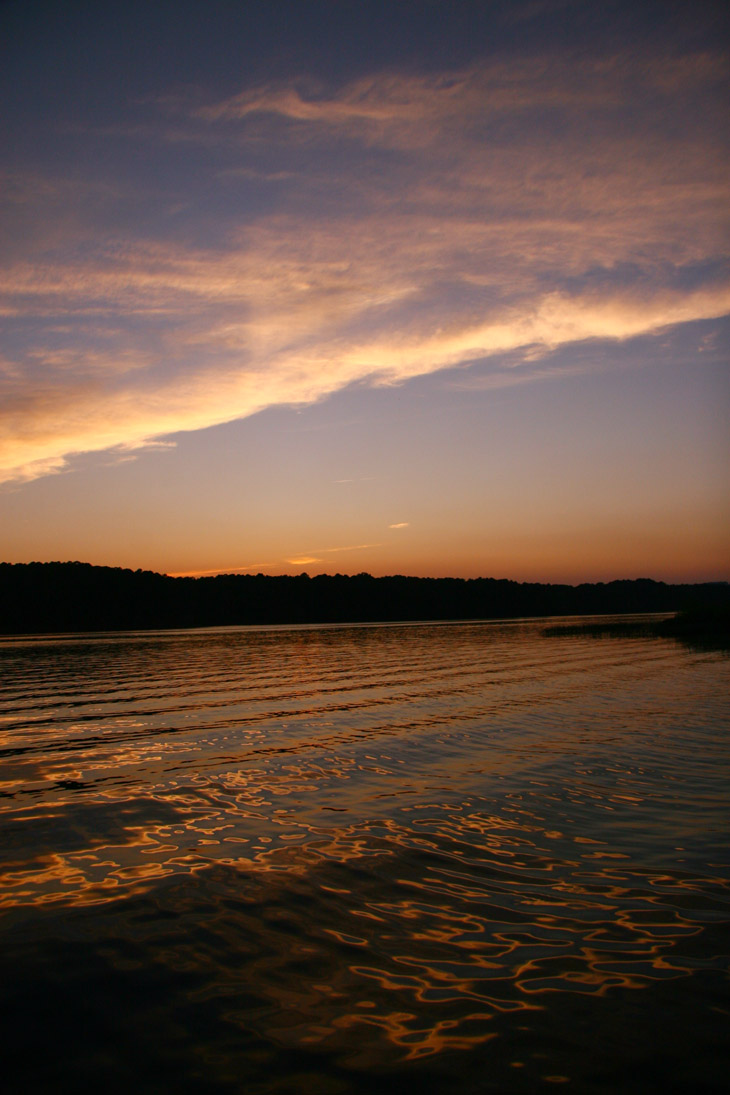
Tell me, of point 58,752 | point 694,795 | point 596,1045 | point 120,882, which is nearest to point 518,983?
point 596,1045

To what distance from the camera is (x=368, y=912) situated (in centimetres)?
810

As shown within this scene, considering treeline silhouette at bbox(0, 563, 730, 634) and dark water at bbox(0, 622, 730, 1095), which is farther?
treeline silhouette at bbox(0, 563, 730, 634)

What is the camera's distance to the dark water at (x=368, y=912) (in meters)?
5.41

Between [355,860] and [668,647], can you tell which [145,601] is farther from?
[355,860]

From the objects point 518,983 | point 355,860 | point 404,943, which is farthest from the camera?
point 355,860

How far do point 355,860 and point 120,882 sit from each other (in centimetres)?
339

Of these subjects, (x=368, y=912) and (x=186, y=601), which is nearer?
(x=368, y=912)

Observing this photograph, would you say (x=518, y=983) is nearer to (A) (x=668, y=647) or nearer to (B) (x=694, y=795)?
(B) (x=694, y=795)

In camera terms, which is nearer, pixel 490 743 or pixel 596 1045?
pixel 596 1045

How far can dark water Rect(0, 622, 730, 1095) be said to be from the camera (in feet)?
17.7

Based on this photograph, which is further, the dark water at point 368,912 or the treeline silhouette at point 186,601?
the treeline silhouette at point 186,601

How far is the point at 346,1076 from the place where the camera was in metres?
5.16

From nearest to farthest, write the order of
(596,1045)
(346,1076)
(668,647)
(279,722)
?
1. (346,1076)
2. (596,1045)
3. (279,722)
4. (668,647)

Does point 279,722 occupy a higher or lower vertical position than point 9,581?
lower
